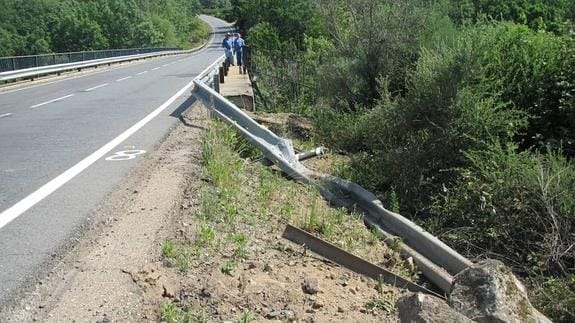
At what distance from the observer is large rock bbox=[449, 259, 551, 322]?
12.1ft

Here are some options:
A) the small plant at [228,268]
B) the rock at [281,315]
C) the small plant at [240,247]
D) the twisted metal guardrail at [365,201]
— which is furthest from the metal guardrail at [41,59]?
the rock at [281,315]

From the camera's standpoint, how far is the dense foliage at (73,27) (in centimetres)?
8513

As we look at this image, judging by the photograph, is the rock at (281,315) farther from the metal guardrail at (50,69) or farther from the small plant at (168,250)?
the metal guardrail at (50,69)

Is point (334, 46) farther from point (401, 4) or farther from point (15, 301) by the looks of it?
point (15, 301)

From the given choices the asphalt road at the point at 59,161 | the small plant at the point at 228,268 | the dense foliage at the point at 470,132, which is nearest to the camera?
the small plant at the point at 228,268

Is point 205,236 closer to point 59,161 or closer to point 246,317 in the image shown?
point 246,317

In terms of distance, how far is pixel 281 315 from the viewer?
12.9ft

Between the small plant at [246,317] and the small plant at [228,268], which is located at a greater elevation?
the small plant at [228,268]

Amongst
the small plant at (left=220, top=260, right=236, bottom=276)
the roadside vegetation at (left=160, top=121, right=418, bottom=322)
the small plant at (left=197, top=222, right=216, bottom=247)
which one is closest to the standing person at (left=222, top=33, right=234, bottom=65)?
the roadside vegetation at (left=160, top=121, right=418, bottom=322)

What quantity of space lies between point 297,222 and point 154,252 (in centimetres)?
175

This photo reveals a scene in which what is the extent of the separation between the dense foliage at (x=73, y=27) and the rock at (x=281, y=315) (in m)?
84.0

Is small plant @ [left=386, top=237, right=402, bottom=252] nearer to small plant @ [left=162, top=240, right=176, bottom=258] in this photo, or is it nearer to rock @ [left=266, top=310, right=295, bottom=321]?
rock @ [left=266, top=310, right=295, bottom=321]

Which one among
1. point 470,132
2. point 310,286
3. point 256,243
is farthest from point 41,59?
point 310,286

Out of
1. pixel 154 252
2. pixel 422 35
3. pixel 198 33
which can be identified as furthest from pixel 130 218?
pixel 198 33
